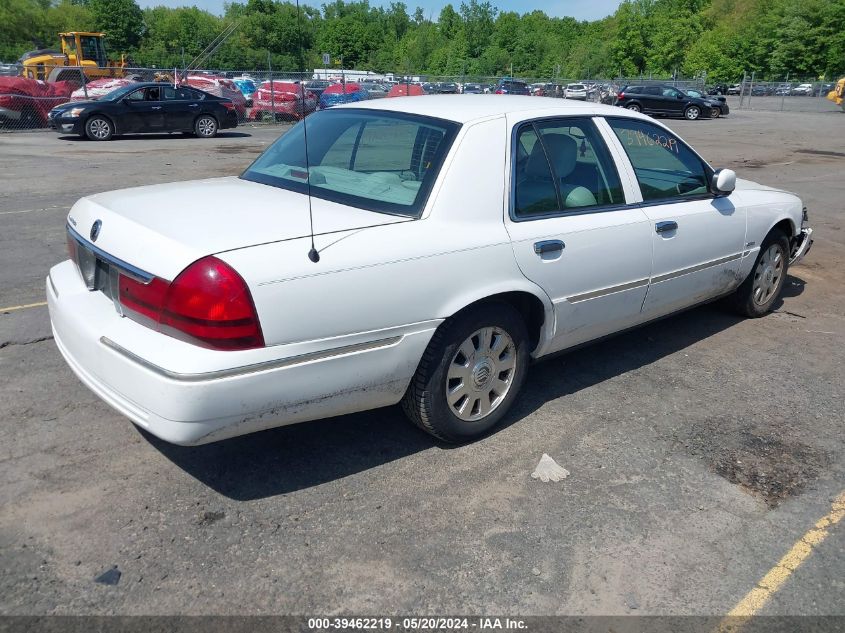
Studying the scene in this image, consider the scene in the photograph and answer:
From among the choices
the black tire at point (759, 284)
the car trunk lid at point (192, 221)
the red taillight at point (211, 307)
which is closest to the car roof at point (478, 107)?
the car trunk lid at point (192, 221)

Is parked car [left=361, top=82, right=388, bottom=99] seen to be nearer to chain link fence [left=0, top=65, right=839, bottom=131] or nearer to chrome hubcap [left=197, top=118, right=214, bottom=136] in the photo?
chain link fence [left=0, top=65, right=839, bottom=131]

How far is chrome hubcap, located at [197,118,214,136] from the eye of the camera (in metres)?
20.3

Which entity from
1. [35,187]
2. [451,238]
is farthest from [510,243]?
[35,187]

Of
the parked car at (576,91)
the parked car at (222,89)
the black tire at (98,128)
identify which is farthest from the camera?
the parked car at (576,91)

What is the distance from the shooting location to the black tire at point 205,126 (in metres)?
20.2

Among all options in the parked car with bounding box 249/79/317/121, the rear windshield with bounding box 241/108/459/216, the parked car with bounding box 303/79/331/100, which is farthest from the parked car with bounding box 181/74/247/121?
the rear windshield with bounding box 241/108/459/216

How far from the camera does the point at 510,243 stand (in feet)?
11.8

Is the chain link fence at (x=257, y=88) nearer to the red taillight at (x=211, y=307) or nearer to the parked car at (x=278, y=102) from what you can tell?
the parked car at (x=278, y=102)

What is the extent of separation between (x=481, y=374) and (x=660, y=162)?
2.05 m

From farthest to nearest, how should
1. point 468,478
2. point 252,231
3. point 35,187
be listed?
point 35,187 < point 468,478 < point 252,231

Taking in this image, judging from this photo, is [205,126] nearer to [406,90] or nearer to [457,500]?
[406,90]

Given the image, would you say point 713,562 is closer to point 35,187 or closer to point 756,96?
point 35,187

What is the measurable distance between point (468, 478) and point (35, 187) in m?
10.1

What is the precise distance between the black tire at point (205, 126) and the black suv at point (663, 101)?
20.0 metres
